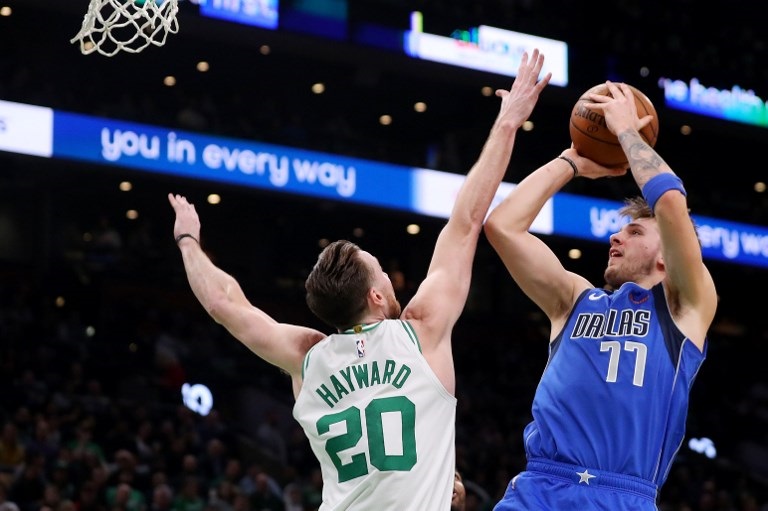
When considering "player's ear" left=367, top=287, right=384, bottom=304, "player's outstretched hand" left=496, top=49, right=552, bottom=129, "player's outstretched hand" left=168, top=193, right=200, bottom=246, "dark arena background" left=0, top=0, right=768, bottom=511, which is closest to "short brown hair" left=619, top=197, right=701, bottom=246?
"player's outstretched hand" left=496, top=49, right=552, bottom=129

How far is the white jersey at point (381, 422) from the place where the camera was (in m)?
3.67

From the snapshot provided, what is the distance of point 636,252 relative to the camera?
4352 mm

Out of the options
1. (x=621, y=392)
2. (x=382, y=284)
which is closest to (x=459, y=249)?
(x=382, y=284)

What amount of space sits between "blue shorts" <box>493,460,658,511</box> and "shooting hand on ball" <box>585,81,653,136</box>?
1164 mm

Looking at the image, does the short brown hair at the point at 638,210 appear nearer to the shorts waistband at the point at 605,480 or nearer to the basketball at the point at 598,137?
the basketball at the point at 598,137

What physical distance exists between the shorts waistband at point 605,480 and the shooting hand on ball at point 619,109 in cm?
115

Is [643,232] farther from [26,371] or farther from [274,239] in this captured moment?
[274,239]

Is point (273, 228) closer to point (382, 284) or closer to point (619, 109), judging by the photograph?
point (619, 109)

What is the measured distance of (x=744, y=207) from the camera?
21.6m

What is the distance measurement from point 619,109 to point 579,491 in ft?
4.37

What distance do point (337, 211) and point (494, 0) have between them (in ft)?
15.3

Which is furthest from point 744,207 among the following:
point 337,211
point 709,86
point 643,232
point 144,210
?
point 643,232

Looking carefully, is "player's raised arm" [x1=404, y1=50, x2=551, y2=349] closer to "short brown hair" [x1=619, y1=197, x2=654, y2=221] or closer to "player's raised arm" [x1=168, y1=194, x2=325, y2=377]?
"player's raised arm" [x1=168, y1=194, x2=325, y2=377]

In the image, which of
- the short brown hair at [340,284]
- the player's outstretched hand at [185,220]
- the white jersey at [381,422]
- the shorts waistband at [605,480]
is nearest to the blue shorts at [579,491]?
the shorts waistband at [605,480]
